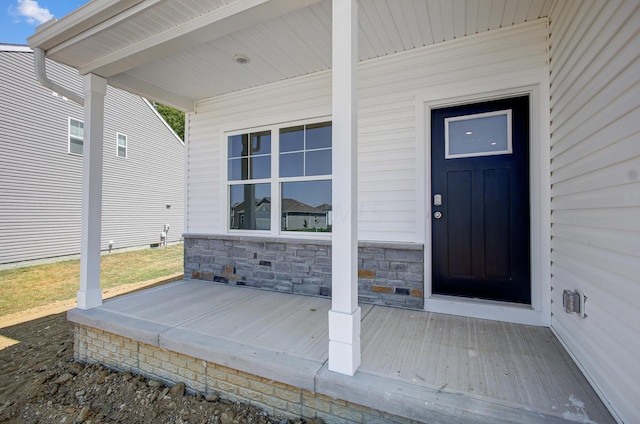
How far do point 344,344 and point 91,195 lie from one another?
299 cm

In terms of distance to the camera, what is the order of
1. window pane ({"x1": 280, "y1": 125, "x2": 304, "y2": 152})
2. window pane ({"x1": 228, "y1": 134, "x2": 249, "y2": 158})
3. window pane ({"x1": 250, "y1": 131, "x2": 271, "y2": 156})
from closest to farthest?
window pane ({"x1": 280, "y1": 125, "x2": 304, "y2": 152}) < window pane ({"x1": 250, "y1": 131, "x2": 271, "y2": 156}) < window pane ({"x1": 228, "y1": 134, "x2": 249, "y2": 158})

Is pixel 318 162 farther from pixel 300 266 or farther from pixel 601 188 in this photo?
pixel 601 188

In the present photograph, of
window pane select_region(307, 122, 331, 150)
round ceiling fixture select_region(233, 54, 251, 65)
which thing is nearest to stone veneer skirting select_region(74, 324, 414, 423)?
window pane select_region(307, 122, 331, 150)

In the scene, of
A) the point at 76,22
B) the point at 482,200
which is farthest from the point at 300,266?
the point at 76,22

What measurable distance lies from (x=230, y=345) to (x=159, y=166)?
411 inches

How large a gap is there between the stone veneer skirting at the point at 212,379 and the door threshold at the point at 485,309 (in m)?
1.43

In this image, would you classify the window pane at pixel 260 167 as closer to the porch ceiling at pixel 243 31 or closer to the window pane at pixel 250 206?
the window pane at pixel 250 206

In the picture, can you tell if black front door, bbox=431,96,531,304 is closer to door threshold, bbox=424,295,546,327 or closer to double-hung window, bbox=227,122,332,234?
door threshold, bbox=424,295,546,327

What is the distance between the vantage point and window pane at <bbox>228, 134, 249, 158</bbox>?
4.21m

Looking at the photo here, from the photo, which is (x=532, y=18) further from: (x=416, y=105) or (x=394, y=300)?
(x=394, y=300)

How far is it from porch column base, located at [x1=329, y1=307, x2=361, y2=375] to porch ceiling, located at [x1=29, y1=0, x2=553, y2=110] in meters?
2.17

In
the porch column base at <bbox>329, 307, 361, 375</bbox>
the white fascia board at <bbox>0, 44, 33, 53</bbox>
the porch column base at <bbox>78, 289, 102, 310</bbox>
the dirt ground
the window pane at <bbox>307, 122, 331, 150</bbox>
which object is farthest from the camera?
the white fascia board at <bbox>0, 44, 33, 53</bbox>

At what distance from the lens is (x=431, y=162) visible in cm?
298

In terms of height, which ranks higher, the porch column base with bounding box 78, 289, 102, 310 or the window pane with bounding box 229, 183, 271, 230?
the window pane with bounding box 229, 183, 271, 230
